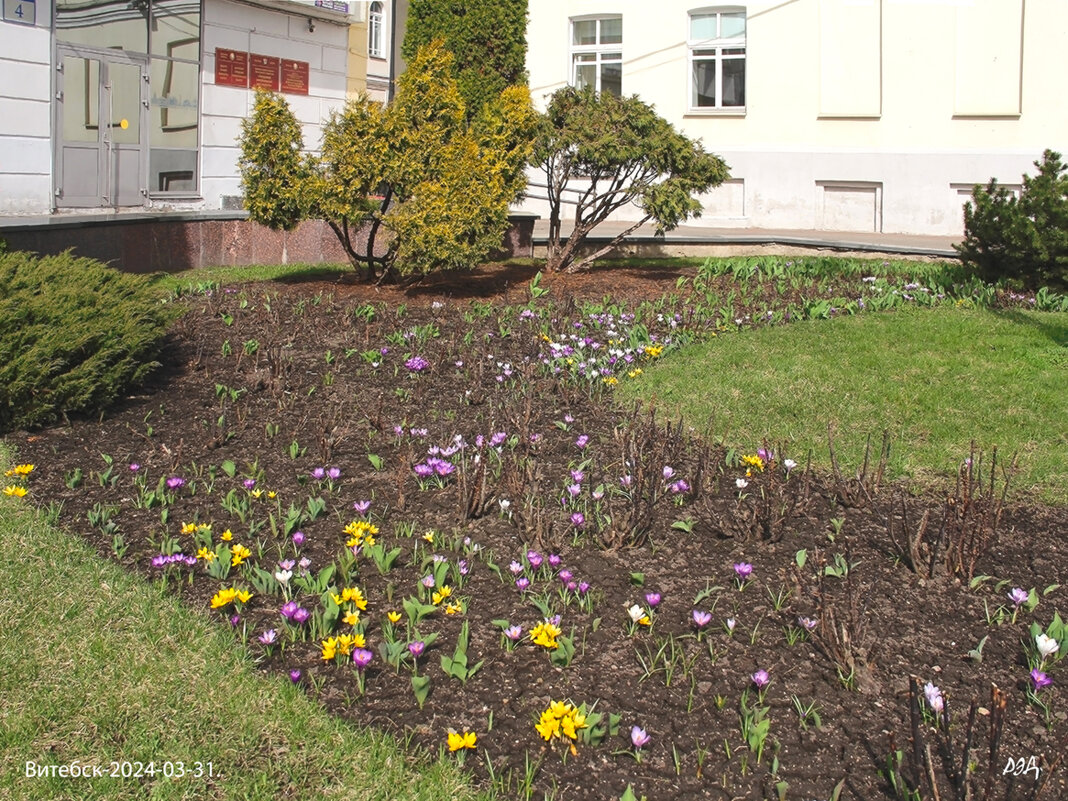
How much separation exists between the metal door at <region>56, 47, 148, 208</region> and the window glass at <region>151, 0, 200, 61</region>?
1.59 ft

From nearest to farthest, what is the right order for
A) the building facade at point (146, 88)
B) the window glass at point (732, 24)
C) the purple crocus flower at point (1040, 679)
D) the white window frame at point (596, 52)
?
the purple crocus flower at point (1040, 679)
the building facade at point (146, 88)
the window glass at point (732, 24)
the white window frame at point (596, 52)

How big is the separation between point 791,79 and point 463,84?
20.4 feet

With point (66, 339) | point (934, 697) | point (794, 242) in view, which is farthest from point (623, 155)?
point (934, 697)

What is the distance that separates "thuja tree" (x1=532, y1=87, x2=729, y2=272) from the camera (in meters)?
10.7

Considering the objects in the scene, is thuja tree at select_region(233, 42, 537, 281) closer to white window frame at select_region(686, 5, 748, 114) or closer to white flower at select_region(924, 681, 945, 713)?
white flower at select_region(924, 681, 945, 713)

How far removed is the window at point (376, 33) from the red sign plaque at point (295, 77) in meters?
10.2

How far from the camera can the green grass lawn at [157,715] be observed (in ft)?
9.94

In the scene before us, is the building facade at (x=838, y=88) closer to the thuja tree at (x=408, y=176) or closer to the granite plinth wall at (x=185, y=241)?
the granite plinth wall at (x=185, y=241)

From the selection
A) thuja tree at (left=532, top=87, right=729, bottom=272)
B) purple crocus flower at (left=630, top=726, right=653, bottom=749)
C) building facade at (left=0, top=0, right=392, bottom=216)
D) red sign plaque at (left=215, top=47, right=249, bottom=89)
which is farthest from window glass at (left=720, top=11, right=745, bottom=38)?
purple crocus flower at (left=630, top=726, right=653, bottom=749)

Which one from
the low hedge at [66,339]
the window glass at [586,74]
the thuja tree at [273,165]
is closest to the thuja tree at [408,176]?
the thuja tree at [273,165]

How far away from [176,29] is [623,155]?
9169 millimetres

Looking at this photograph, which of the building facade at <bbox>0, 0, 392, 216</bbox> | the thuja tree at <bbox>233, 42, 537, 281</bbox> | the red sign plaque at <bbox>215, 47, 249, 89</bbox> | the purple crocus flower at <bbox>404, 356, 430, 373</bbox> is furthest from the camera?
the red sign plaque at <bbox>215, 47, 249, 89</bbox>

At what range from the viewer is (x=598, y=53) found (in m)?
20.4

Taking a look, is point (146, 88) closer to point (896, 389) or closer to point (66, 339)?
point (66, 339)
